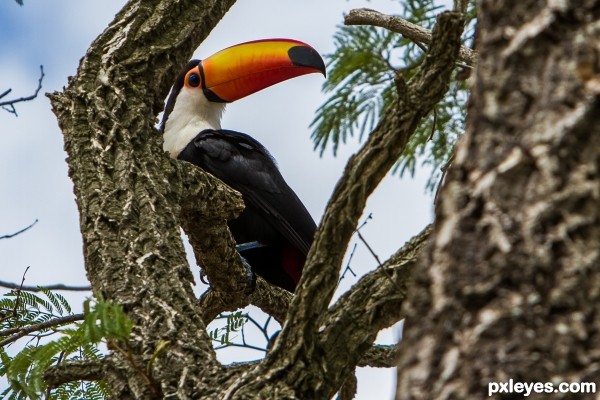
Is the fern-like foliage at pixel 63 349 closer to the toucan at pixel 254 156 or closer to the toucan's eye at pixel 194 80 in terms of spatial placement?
the toucan at pixel 254 156

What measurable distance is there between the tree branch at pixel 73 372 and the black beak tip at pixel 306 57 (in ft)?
11.1

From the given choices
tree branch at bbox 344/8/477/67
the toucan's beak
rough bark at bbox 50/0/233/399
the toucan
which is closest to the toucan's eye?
the toucan

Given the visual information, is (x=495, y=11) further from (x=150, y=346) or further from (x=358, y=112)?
(x=358, y=112)

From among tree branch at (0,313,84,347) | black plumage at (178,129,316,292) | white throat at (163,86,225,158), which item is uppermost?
white throat at (163,86,225,158)

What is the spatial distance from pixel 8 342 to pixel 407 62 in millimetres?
3011

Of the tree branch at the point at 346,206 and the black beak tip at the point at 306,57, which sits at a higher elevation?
the black beak tip at the point at 306,57

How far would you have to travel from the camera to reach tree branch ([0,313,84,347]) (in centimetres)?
307

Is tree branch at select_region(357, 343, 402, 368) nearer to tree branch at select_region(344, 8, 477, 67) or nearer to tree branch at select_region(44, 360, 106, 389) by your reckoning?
tree branch at select_region(344, 8, 477, 67)

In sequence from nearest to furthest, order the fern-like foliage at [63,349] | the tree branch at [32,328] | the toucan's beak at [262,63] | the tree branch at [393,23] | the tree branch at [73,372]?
the fern-like foliage at [63,349] → the tree branch at [73,372] → the tree branch at [32,328] → the tree branch at [393,23] → the toucan's beak at [262,63]

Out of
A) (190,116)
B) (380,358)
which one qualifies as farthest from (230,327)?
(190,116)

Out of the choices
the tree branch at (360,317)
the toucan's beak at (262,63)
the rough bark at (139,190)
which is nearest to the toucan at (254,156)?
the toucan's beak at (262,63)

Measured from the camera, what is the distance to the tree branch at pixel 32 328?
307 centimetres

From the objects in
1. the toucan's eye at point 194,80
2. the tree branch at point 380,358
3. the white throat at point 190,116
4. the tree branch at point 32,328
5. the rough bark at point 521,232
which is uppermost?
the toucan's eye at point 194,80

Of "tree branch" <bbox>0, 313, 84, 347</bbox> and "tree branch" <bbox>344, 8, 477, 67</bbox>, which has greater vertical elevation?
"tree branch" <bbox>344, 8, 477, 67</bbox>
